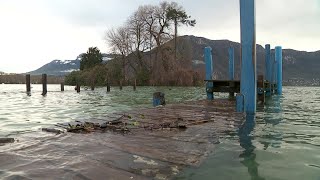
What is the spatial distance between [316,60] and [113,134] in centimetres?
20242

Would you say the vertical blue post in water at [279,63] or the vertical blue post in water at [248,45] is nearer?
the vertical blue post in water at [248,45]

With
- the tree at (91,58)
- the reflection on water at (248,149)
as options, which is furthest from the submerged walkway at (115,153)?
the tree at (91,58)

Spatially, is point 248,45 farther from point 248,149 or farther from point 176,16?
point 176,16

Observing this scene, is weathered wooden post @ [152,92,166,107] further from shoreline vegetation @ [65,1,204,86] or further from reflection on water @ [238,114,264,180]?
shoreline vegetation @ [65,1,204,86]

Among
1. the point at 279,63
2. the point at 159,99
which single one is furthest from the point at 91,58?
the point at 159,99

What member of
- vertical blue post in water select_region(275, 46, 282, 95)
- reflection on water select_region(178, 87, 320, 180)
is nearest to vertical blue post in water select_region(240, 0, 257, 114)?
reflection on water select_region(178, 87, 320, 180)

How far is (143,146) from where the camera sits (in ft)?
16.5

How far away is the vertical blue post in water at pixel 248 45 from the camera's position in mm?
9930

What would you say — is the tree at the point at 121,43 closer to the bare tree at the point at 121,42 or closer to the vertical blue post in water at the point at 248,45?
the bare tree at the point at 121,42

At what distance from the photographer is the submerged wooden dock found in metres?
3.77

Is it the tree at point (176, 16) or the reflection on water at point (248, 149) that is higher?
the tree at point (176, 16)

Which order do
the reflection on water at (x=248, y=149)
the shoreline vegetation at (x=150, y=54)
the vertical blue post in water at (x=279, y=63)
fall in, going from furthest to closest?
the shoreline vegetation at (x=150, y=54)
the vertical blue post in water at (x=279, y=63)
the reflection on water at (x=248, y=149)

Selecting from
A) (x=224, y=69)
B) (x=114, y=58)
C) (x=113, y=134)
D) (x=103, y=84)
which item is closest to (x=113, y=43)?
(x=114, y=58)

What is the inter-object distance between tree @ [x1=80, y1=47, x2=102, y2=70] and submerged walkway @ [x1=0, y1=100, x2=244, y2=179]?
195 ft
